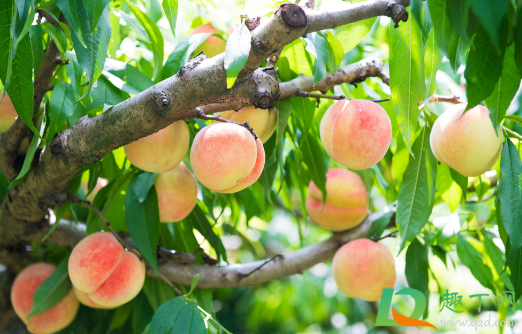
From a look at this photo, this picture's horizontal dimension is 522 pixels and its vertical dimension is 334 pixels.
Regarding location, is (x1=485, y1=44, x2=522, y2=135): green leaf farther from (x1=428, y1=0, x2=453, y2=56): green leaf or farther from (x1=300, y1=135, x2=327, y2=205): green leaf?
(x1=300, y1=135, x2=327, y2=205): green leaf

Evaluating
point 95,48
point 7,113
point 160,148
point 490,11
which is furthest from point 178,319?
point 490,11

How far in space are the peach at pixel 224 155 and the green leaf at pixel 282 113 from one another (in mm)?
163

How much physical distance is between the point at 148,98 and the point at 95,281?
1.67 feet

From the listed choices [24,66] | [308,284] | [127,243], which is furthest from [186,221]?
[308,284]

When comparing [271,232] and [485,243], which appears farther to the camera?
[271,232]

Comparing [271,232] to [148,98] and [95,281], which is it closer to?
[95,281]

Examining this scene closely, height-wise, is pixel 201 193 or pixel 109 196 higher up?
pixel 109 196

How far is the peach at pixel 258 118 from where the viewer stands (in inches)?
35.1

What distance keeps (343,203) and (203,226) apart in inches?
18.9

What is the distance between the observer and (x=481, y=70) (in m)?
0.60

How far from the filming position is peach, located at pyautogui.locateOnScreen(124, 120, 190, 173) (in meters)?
0.87

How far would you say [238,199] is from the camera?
1.37m

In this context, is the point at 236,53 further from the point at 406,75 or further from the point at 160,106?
the point at 406,75

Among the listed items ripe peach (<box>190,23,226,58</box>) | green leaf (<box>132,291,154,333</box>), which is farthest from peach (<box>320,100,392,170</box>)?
green leaf (<box>132,291,154,333</box>)
